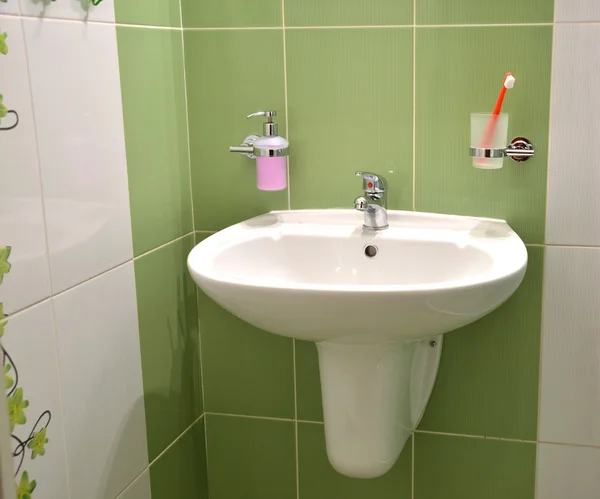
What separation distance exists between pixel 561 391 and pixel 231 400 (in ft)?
2.41

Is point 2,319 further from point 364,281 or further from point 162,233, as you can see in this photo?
point 364,281

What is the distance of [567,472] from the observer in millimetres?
1701

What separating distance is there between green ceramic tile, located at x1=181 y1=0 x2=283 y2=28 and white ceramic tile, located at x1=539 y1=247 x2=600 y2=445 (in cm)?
75

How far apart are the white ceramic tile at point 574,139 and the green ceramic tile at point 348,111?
0.93ft

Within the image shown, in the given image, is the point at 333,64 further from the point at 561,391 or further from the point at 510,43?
the point at 561,391

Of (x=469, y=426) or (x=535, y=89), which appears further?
(x=469, y=426)

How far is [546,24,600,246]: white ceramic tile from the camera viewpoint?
152 cm

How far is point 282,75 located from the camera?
1674 mm

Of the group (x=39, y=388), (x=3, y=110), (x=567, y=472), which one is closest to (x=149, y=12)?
(x=3, y=110)

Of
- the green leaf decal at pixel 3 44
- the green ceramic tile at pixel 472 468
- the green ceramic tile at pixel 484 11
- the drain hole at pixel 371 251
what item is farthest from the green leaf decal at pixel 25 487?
the green ceramic tile at pixel 484 11

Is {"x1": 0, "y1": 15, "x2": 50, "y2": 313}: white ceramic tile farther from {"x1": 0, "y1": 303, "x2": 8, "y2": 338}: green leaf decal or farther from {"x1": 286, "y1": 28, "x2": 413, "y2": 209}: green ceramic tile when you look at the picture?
{"x1": 286, "y1": 28, "x2": 413, "y2": 209}: green ceramic tile

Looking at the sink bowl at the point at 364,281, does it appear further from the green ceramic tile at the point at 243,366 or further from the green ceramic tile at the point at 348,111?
the green ceramic tile at the point at 243,366

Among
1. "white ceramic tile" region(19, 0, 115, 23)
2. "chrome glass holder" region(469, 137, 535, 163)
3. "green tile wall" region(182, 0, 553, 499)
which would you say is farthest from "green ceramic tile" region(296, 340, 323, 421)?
"white ceramic tile" region(19, 0, 115, 23)

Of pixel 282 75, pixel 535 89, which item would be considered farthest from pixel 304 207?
pixel 535 89
